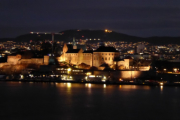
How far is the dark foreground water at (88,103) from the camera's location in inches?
799

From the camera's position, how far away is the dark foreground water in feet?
66.6

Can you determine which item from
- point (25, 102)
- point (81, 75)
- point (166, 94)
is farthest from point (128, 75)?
point (25, 102)

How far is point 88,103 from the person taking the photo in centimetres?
2445

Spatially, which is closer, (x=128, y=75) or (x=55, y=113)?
(x=55, y=113)

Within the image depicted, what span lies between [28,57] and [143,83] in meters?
15.5

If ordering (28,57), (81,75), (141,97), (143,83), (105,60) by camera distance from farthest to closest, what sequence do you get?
(28,57), (105,60), (81,75), (143,83), (141,97)

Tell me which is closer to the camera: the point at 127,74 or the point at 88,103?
the point at 88,103

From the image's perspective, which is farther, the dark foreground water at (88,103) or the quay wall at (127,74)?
the quay wall at (127,74)

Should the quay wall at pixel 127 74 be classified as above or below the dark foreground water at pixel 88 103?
above

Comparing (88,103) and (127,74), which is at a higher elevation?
(127,74)

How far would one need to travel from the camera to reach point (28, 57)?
44625 millimetres

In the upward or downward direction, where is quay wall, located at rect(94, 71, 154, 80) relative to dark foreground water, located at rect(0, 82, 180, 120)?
upward

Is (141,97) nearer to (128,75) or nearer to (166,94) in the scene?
(166,94)

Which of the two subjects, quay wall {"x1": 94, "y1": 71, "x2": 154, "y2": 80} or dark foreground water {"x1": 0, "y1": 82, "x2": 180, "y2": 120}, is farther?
quay wall {"x1": 94, "y1": 71, "x2": 154, "y2": 80}
